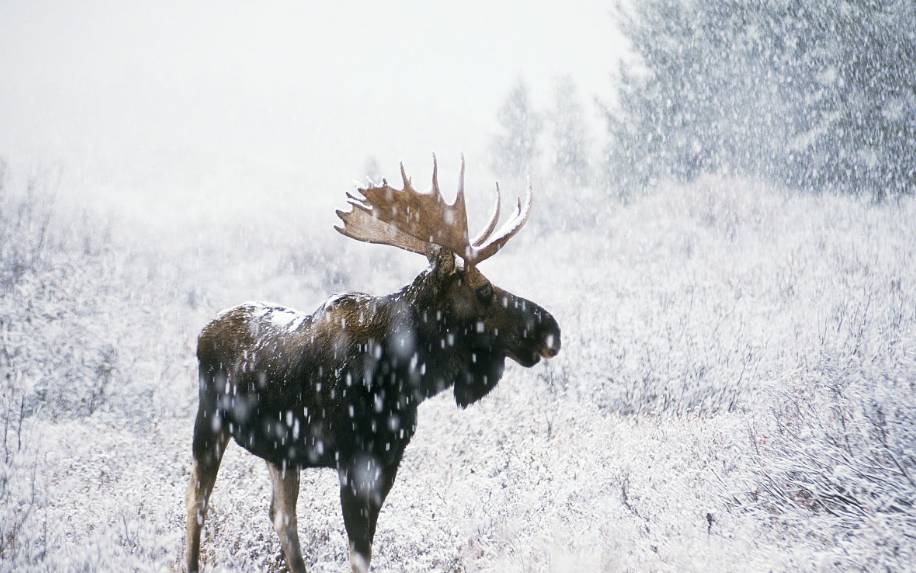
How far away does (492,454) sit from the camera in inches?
192

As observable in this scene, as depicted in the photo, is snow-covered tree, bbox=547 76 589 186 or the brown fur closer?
the brown fur

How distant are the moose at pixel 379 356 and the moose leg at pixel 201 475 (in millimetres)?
187

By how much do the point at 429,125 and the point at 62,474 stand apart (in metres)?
35.7

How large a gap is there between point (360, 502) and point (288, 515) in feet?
3.18

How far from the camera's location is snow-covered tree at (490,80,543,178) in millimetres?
21297

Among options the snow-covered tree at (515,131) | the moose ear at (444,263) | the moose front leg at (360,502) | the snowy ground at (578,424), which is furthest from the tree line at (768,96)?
the moose front leg at (360,502)

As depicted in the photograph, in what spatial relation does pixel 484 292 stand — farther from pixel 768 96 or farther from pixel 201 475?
pixel 768 96

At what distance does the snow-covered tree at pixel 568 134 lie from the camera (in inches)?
760

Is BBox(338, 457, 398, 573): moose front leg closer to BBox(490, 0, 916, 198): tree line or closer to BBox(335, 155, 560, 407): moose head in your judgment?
BBox(335, 155, 560, 407): moose head

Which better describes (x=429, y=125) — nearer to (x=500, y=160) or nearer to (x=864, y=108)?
(x=500, y=160)

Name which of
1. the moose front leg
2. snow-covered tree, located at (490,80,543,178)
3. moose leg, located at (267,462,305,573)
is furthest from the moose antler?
snow-covered tree, located at (490,80,543,178)

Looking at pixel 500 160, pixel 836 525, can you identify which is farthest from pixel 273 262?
pixel 500 160

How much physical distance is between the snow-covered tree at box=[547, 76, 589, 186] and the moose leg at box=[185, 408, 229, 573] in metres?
16.8

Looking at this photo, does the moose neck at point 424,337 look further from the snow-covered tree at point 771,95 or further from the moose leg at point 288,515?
the snow-covered tree at point 771,95
